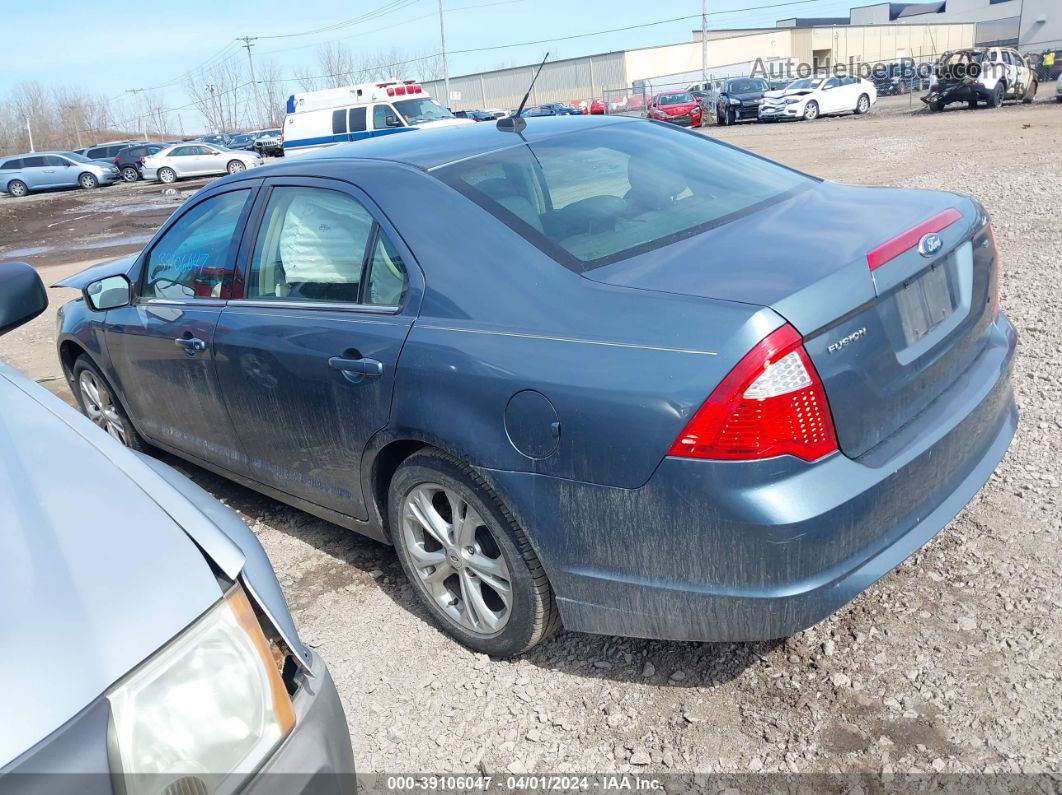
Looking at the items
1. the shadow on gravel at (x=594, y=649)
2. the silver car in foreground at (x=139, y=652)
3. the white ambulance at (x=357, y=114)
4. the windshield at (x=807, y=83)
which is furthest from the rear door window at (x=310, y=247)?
the windshield at (x=807, y=83)

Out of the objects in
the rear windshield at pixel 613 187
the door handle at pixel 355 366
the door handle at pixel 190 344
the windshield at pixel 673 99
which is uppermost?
the windshield at pixel 673 99

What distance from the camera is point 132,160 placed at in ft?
127

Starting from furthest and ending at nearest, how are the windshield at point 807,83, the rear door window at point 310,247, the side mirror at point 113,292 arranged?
1. the windshield at point 807,83
2. the side mirror at point 113,292
3. the rear door window at point 310,247

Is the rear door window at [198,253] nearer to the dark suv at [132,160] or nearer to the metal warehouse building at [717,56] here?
the dark suv at [132,160]

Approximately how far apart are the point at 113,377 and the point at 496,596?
273 centimetres

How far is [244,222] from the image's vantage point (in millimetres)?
3549

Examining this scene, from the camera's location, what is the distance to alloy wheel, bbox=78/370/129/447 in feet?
15.7

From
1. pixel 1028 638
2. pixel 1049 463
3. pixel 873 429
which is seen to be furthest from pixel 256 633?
pixel 1049 463

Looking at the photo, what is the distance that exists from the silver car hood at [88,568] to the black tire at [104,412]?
2832 millimetres

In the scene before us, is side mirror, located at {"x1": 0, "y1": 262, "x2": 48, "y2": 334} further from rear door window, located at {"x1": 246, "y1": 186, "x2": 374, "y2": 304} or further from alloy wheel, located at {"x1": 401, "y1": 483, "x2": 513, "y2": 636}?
alloy wheel, located at {"x1": 401, "y1": 483, "x2": 513, "y2": 636}

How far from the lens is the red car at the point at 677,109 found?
37688mm

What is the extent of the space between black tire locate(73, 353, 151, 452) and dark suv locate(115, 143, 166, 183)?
37.6m

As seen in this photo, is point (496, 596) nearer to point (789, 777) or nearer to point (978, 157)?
point (789, 777)

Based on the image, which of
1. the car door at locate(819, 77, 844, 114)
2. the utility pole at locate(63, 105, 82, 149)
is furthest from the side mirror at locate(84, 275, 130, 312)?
the utility pole at locate(63, 105, 82, 149)
